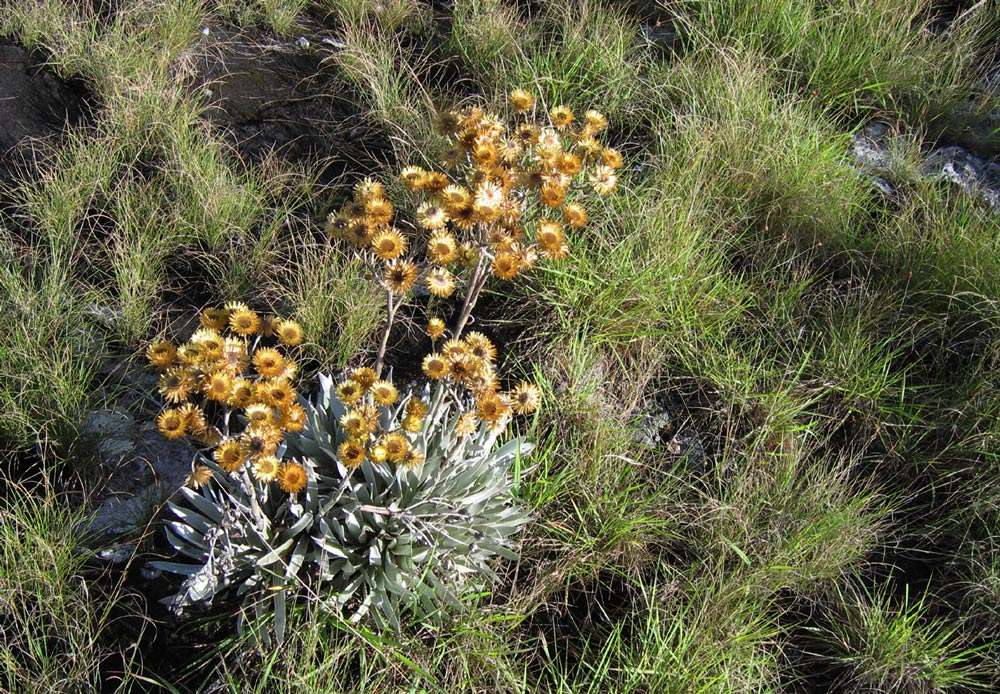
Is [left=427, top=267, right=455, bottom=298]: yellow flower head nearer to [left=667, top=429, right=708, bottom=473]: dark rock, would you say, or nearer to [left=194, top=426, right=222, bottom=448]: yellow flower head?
→ [left=194, top=426, right=222, bottom=448]: yellow flower head

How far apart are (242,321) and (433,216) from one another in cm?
52

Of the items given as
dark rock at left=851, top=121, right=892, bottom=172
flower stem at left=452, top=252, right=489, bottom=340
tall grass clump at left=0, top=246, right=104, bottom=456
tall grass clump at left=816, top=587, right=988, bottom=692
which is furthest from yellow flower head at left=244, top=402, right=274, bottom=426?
A: dark rock at left=851, top=121, right=892, bottom=172

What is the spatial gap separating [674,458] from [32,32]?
126 inches

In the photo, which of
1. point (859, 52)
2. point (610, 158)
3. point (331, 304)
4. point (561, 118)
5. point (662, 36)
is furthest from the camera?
point (662, 36)

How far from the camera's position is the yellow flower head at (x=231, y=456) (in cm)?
198

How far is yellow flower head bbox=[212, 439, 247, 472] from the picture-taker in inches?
78.1

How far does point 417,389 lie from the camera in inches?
115

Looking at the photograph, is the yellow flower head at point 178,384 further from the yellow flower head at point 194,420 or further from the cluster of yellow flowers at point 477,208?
the cluster of yellow flowers at point 477,208

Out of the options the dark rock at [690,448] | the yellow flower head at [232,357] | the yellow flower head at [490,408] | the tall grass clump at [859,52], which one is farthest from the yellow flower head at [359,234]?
the tall grass clump at [859,52]

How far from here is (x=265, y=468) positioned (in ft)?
6.59

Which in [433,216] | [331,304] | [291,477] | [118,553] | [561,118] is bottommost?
[118,553]

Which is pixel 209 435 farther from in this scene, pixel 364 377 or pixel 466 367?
pixel 466 367

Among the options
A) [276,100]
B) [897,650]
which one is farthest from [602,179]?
[276,100]

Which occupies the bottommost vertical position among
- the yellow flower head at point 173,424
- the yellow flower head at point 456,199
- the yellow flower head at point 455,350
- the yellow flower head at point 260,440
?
the yellow flower head at point 173,424
